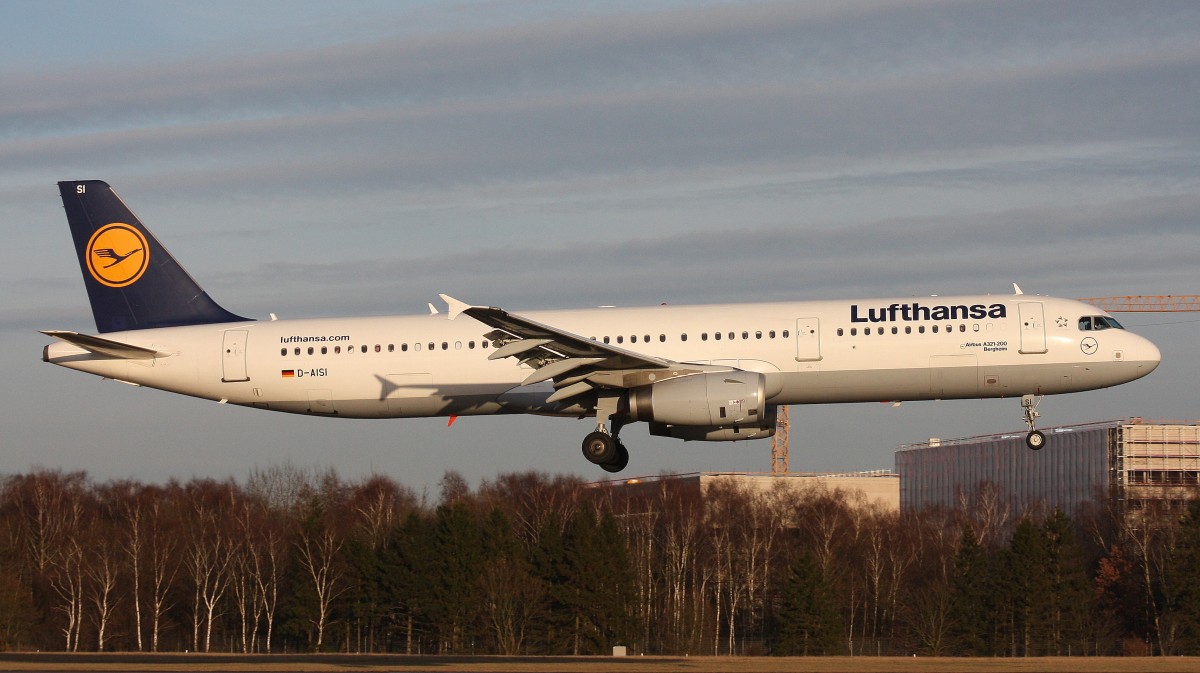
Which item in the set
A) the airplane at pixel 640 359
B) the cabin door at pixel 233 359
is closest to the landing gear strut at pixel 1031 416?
the airplane at pixel 640 359

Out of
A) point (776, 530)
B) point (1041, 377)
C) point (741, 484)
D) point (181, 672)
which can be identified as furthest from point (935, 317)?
point (741, 484)

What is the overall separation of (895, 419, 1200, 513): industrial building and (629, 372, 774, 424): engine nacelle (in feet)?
254

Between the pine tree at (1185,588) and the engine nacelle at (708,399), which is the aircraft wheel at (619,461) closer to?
the engine nacelle at (708,399)

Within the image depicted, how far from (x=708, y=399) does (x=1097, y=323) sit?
11.1 m

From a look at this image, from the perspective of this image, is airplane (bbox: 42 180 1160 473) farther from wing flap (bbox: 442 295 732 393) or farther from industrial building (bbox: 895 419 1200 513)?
industrial building (bbox: 895 419 1200 513)

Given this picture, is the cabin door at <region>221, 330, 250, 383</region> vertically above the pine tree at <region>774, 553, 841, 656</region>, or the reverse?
the cabin door at <region>221, 330, 250, 383</region>

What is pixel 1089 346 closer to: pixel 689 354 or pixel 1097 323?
pixel 1097 323

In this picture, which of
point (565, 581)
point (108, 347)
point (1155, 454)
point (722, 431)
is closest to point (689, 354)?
point (722, 431)

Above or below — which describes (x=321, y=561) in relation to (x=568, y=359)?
below

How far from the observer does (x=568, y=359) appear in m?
41.9

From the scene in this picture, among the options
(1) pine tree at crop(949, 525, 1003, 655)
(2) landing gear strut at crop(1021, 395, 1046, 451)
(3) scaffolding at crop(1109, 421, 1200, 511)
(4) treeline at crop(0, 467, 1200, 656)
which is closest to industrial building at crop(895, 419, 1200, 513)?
(3) scaffolding at crop(1109, 421, 1200, 511)

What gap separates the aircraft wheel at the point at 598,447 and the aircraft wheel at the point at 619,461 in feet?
1.23

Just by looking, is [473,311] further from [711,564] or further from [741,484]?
[741,484]

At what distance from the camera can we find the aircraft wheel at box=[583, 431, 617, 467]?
4348 centimetres
